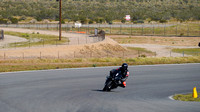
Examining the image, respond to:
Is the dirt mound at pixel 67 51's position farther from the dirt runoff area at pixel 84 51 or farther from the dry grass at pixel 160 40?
the dry grass at pixel 160 40

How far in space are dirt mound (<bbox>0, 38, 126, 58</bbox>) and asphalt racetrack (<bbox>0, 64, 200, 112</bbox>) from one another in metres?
14.0

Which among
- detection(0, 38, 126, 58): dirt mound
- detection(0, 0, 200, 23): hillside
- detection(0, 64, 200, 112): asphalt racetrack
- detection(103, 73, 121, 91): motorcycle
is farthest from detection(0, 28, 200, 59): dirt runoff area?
detection(0, 0, 200, 23): hillside

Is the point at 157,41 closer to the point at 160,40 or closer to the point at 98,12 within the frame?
the point at 160,40

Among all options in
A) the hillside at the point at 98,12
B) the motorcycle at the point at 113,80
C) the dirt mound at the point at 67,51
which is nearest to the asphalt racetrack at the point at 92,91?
the motorcycle at the point at 113,80

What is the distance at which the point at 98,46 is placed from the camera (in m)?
59.5

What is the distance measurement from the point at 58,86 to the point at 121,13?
131m

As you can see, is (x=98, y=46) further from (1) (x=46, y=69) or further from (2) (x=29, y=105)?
(2) (x=29, y=105)

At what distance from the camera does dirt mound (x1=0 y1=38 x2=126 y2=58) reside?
4984 cm

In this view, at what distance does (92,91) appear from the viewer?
78.3ft

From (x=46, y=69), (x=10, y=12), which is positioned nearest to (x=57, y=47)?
(x=46, y=69)

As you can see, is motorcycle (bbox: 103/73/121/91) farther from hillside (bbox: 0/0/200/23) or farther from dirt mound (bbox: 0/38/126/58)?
hillside (bbox: 0/0/200/23)

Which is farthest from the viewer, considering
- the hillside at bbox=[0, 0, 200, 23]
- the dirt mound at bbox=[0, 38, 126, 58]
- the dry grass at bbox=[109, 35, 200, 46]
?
the hillside at bbox=[0, 0, 200, 23]

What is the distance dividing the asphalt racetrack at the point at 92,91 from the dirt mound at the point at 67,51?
46.0 feet

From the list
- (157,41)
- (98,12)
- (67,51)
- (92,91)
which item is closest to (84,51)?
(67,51)
